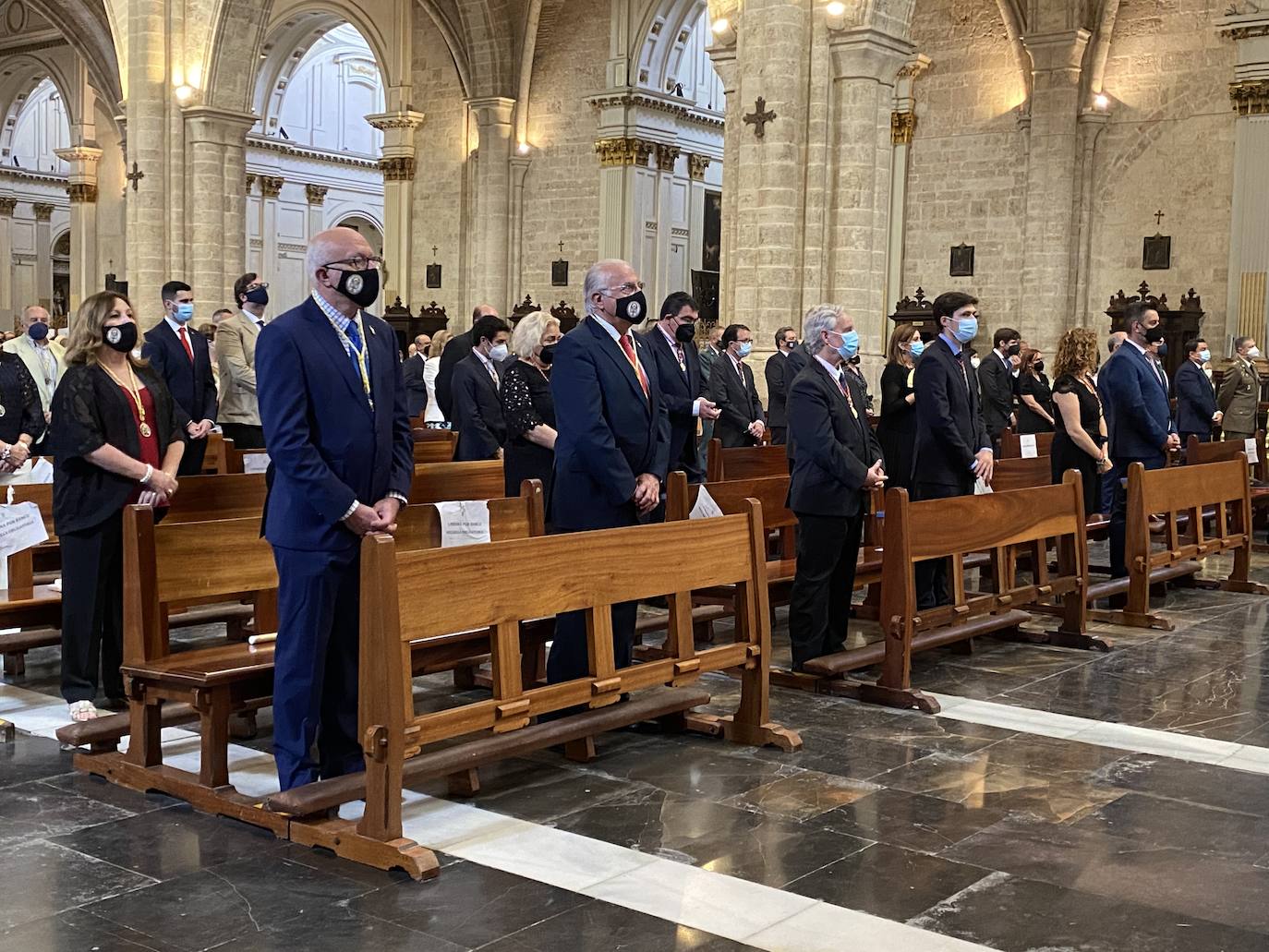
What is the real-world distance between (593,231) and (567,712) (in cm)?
1897

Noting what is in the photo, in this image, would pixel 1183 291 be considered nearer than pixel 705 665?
No

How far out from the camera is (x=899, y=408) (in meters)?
9.08

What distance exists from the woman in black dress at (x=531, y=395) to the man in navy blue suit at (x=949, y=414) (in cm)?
197

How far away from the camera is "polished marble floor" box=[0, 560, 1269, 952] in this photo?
11.5 feet

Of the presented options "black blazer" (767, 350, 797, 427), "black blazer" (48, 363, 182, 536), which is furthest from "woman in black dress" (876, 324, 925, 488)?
"black blazer" (48, 363, 182, 536)

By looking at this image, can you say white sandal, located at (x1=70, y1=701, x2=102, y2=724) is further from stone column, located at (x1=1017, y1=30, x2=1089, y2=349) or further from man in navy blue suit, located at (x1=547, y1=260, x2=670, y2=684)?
stone column, located at (x1=1017, y1=30, x2=1089, y2=349)

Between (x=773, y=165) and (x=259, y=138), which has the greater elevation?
(x=259, y=138)

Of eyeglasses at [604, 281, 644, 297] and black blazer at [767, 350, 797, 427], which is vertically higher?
eyeglasses at [604, 281, 644, 297]

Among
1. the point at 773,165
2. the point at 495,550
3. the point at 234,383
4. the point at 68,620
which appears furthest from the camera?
the point at 773,165

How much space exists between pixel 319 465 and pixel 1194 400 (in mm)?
9959

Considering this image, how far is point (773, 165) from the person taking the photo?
43.3ft

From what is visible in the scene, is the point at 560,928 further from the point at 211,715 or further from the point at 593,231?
the point at 593,231

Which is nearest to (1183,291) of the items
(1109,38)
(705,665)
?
(1109,38)

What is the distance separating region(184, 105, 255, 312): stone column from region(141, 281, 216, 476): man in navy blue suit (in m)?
11.6
